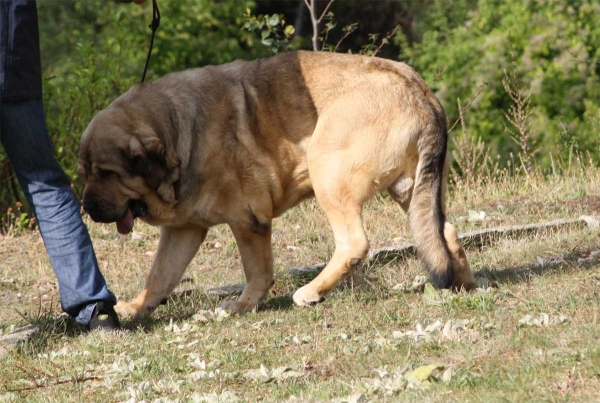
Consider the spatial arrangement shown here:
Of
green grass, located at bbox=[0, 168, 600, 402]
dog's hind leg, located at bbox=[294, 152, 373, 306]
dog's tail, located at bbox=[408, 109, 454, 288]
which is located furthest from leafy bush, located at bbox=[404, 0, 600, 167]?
dog's hind leg, located at bbox=[294, 152, 373, 306]

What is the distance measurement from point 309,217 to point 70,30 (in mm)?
16915

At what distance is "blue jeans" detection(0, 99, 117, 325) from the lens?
207 inches

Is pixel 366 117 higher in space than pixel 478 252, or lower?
higher

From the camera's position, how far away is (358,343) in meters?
4.64

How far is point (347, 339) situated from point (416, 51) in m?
16.1

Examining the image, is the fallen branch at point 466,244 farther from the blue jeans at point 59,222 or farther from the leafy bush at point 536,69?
the leafy bush at point 536,69

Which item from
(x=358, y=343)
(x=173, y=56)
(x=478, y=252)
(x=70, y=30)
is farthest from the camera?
(x=70, y=30)

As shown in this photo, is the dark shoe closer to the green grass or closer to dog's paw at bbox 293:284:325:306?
the green grass

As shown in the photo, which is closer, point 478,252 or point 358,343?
point 358,343

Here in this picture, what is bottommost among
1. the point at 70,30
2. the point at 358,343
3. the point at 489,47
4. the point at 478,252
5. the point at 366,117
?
the point at 70,30

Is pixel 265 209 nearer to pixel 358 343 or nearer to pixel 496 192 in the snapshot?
pixel 358 343

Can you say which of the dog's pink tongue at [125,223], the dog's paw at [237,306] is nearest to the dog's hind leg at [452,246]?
the dog's paw at [237,306]

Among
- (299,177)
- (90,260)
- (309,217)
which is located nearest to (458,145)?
(309,217)

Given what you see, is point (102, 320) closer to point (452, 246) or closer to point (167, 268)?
point (167, 268)
